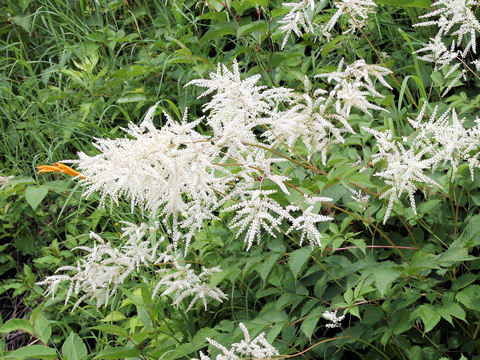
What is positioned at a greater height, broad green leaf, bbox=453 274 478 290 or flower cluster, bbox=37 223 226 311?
broad green leaf, bbox=453 274 478 290

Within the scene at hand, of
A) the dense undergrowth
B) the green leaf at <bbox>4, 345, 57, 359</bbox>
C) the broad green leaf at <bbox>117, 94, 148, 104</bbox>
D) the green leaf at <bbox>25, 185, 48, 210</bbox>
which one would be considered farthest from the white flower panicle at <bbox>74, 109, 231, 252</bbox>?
the broad green leaf at <bbox>117, 94, 148, 104</bbox>

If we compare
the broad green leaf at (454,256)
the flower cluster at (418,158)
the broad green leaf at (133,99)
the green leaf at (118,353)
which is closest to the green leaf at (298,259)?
the flower cluster at (418,158)

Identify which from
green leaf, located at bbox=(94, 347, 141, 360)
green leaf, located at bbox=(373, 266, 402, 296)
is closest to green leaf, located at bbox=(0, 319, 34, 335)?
green leaf, located at bbox=(94, 347, 141, 360)

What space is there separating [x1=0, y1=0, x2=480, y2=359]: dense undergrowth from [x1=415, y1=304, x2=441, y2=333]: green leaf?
0.01 meters

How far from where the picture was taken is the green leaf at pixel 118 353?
217cm

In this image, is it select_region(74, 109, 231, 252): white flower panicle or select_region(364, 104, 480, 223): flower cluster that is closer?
select_region(74, 109, 231, 252): white flower panicle

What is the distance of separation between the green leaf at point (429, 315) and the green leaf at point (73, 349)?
4.27ft

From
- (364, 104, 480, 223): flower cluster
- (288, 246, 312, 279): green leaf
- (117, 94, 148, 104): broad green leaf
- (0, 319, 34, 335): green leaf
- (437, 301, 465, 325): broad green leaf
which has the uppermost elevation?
(364, 104, 480, 223): flower cluster

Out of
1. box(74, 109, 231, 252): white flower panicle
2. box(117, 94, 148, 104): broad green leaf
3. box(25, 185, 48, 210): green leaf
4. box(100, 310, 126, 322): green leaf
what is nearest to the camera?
box(74, 109, 231, 252): white flower panicle

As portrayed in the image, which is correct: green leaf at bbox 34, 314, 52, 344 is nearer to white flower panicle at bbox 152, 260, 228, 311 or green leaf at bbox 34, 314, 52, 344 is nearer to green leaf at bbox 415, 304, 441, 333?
white flower panicle at bbox 152, 260, 228, 311

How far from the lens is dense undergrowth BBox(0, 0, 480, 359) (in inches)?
77.7

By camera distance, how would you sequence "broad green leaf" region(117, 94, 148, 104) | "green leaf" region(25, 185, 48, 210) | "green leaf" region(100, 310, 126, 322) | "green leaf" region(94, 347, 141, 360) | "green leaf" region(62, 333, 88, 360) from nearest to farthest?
"green leaf" region(94, 347, 141, 360) < "green leaf" region(62, 333, 88, 360) < "green leaf" region(100, 310, 126, 322) < "green leaf" region(25, 185, 48, 210) < "broad green leaf" region(117, 94, 148, 104)

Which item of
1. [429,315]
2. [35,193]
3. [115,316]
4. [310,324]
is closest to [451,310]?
[429,315]

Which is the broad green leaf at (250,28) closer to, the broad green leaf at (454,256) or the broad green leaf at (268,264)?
the broad green leaf at (268,264)
